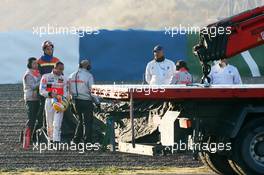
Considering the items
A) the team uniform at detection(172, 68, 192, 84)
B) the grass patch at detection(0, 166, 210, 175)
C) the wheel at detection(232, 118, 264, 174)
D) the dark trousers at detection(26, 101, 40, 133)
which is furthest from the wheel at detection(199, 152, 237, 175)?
the dark trousers at detection(26, 101, 40, 133)

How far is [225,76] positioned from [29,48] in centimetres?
502

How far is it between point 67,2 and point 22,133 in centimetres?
2984

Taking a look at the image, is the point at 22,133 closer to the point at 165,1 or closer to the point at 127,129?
the point at 127,129

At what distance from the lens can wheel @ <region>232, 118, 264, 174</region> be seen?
13430mm

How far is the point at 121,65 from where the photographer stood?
22.2m

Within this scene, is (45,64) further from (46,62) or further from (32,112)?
(32,112)

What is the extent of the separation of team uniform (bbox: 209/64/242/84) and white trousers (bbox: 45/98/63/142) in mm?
2884

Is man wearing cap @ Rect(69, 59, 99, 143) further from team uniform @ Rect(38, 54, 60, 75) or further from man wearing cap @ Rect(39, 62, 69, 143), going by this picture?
team uniform @ Rect(38, 54, 60, 75)

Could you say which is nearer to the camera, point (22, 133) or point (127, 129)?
point (127, 129)

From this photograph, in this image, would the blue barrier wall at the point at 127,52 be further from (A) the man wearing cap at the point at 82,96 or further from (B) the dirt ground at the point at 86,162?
(B) the dirt ground at the point at 86,162

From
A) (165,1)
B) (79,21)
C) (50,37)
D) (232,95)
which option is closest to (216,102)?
(232,95)

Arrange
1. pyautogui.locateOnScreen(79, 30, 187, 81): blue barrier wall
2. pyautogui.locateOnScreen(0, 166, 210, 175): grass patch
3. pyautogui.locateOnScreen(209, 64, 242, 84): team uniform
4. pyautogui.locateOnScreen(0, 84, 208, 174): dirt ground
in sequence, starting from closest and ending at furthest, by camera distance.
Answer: pyautogui.locateOnScreen(0, 166, 210, 175): grass patch, pyautogui.locateOnScreen(0, 84, 208, 174): dirt ground, pyautogui.locateOnScreen(209, 64, 242, 84): team uniform, pyautogui.locateOnScreen(79, 30, 187, 81): blue barrier wall

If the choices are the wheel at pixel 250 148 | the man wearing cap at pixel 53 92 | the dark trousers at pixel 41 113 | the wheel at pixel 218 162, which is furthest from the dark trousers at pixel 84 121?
the wheel at pixel 250 148

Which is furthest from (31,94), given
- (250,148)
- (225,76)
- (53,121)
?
(250,148)
